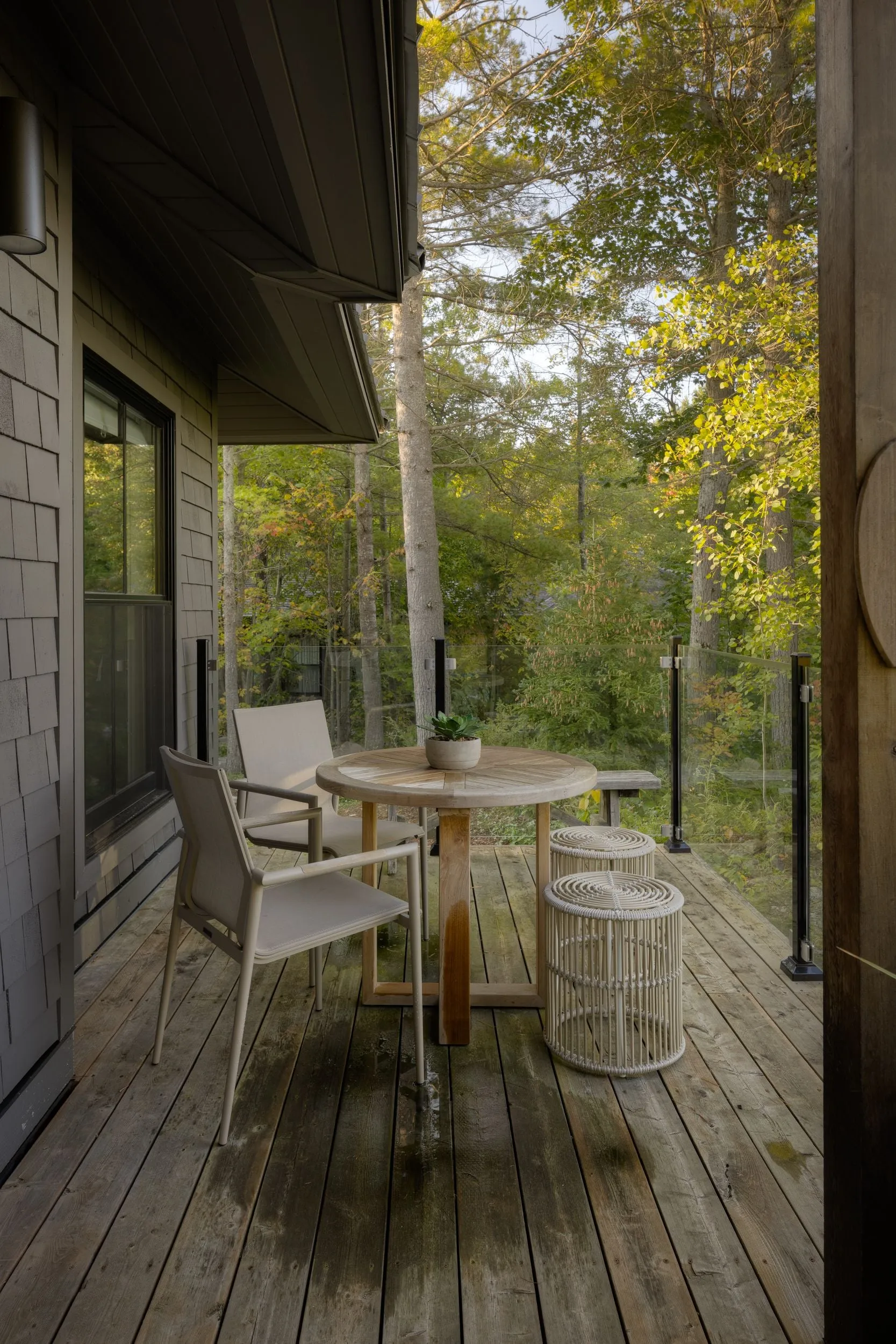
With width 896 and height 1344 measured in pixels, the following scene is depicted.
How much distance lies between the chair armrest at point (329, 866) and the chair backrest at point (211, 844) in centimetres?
4

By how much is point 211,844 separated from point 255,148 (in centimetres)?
182

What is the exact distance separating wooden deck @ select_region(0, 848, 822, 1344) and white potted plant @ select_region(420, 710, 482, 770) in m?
0.79

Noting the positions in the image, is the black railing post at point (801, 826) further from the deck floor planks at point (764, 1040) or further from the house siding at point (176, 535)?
the house siding at point (176, 535)

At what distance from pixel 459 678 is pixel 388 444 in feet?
22.6

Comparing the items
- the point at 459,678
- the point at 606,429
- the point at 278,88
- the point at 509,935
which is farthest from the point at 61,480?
the point at 606,429

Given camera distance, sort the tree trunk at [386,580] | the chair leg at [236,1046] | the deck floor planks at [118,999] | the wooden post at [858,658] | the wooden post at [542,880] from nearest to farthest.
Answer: the wooden post at [858,658], the chair leg at [236,1046], the deck floor planks at [118,999], the wooden post at [542,880], the tree trunk at [386,580]

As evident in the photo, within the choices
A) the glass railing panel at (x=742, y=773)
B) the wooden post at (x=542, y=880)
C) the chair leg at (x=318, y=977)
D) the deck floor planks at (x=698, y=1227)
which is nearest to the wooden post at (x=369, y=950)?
the chair leg at (x=318, y=977)

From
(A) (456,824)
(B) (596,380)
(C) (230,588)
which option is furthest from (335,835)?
(B) (596,380)

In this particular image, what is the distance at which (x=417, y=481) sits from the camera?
7.13 meters

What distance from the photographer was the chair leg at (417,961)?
2.25 metres

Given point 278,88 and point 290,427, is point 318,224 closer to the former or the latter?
point 278,88

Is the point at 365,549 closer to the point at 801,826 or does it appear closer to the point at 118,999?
the point at 801,826

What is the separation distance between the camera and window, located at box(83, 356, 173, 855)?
328 cm

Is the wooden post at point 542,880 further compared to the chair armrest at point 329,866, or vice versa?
the wooden post at point 542,880
